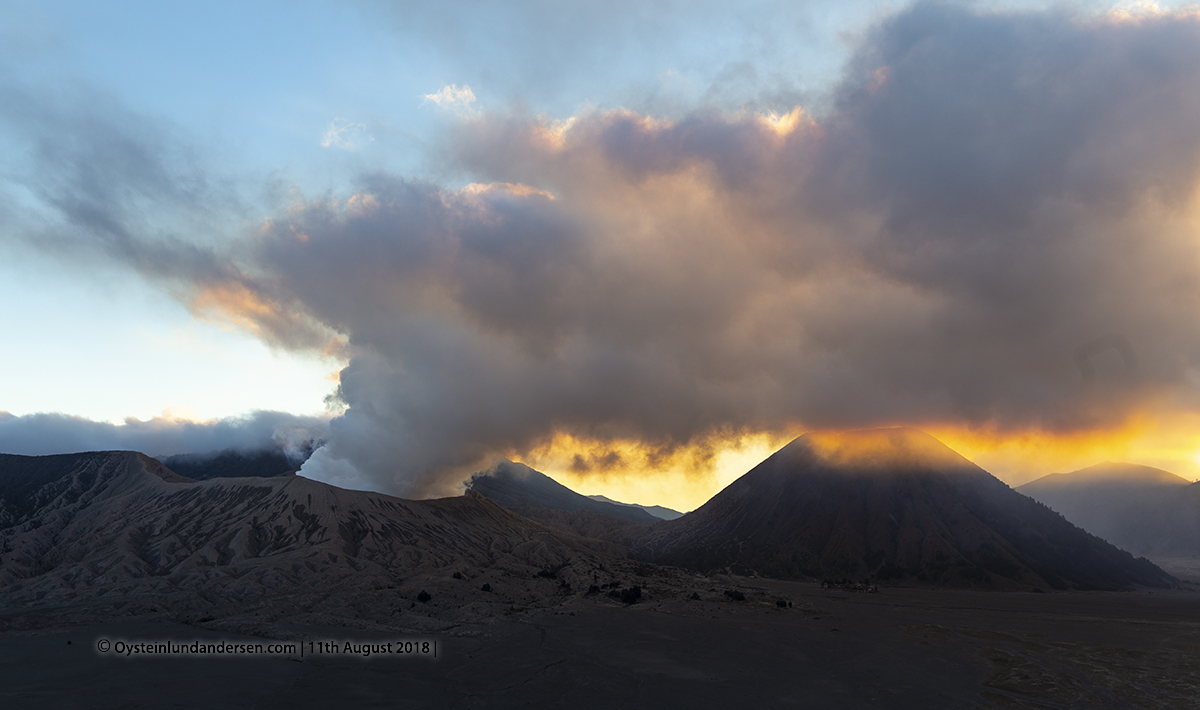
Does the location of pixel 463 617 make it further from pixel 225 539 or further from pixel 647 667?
pixel 225 539

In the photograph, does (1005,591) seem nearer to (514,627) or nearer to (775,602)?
(775,602)

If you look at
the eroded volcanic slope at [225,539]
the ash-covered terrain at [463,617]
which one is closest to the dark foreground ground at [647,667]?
the ash-covered terrain at [463,617]

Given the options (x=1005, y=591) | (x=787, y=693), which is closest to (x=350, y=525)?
(x=787, y=693)

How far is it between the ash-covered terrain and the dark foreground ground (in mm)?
365

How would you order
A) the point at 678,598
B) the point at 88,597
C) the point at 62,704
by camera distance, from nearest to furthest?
the point at 62,704, the point at 88,597, the point at 678,598

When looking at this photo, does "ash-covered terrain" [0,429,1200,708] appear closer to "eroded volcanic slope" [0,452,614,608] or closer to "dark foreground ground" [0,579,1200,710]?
"dark foreground ground" [0,579,1200,710]

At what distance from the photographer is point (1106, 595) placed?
15662 cm

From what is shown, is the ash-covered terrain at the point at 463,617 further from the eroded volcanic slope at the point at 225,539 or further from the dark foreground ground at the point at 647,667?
the eroded volcanic slope at the point at 225,539

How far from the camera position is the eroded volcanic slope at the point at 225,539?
95.8m

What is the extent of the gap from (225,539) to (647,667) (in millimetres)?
96838

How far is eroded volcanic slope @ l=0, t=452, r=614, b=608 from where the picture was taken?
95.8 meters

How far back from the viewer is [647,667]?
59.5 meters

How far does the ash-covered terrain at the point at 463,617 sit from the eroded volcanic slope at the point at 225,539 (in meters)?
0.58

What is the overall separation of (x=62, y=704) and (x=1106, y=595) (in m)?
213
